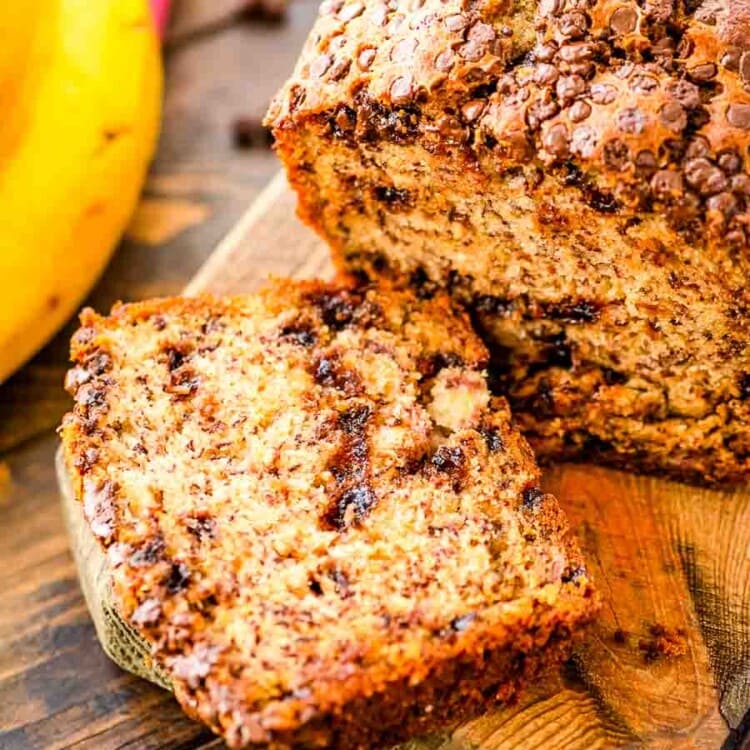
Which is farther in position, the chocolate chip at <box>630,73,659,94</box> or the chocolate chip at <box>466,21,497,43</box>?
the chocolate chip at <box>466,21,497,43</box>

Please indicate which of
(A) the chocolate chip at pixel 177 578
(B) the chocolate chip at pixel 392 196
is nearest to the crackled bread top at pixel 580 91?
(B) the chocolate chip at pixel 392 196

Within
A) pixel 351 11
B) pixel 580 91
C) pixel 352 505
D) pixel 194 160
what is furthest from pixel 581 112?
pixel 194 160

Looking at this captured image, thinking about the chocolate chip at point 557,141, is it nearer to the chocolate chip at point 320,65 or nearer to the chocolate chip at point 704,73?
the chocolate chip at point 704,73

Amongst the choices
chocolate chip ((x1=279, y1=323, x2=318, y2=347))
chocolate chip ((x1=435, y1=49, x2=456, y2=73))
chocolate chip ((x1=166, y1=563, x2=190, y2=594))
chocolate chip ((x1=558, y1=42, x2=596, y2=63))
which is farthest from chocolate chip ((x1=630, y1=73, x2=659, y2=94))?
chocolate chip ((x1=166, y1=563, x2=190, y2=594))

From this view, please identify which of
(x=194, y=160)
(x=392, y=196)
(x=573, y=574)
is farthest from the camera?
(x=194, y=160)

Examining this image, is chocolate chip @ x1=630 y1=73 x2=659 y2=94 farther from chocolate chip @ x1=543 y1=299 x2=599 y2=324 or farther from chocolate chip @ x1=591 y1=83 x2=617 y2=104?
chocolate chip @ x1=543 y1=299 x2=599 y2=324

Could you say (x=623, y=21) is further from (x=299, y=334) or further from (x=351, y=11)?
(x=299, y=334)
